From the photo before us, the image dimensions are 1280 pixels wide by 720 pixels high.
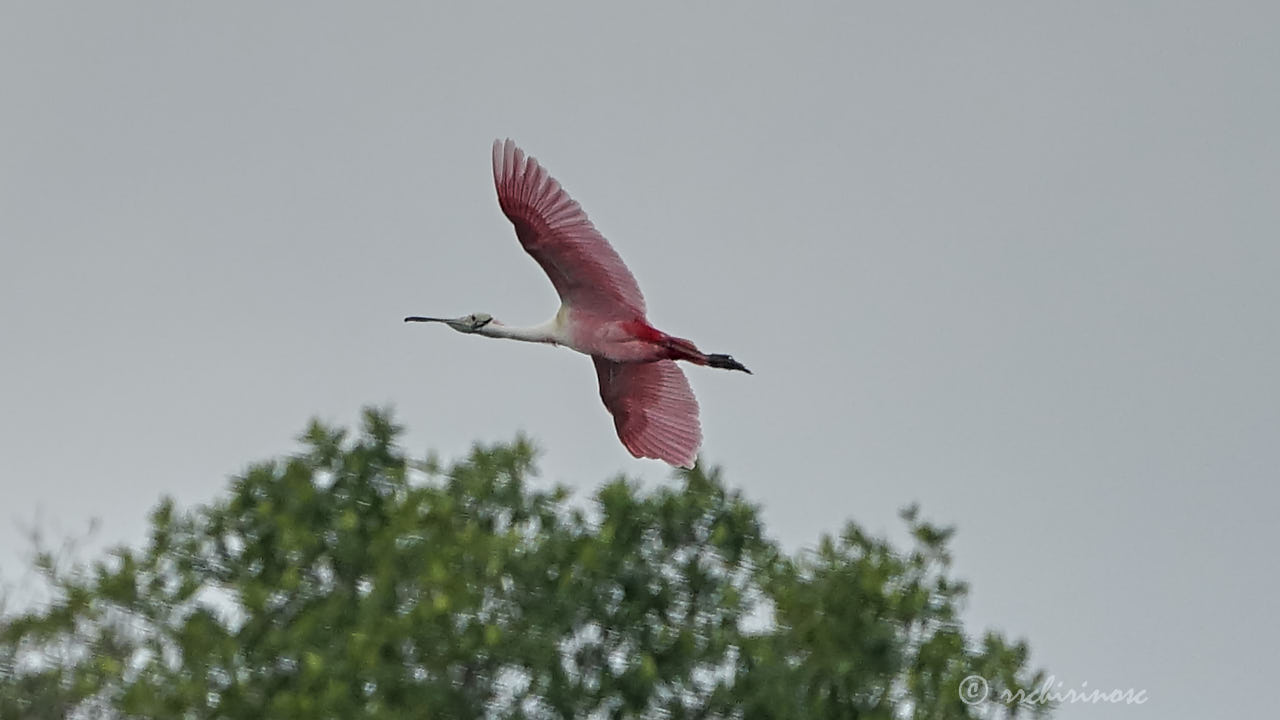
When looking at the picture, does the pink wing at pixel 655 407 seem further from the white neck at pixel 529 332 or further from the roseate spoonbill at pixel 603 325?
the white neck at pixel 529 332

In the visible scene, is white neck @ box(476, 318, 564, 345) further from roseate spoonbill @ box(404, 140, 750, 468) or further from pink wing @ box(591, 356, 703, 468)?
pink wing @ box(591, 356, 703, 468)

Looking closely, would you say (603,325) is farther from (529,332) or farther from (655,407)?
(655,407)

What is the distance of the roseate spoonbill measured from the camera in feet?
74.2

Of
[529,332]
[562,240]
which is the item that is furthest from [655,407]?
[562,240]

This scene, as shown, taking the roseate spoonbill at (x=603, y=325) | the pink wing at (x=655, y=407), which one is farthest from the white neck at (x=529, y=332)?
the pink wing at (x=655, y=407)

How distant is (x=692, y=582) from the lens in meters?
29.2

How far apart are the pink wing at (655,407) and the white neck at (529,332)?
73cm

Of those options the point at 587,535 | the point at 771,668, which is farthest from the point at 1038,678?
the point at 587,535

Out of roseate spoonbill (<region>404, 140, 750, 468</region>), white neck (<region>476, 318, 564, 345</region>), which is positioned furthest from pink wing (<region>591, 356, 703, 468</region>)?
white neck (<region>476, 318, 564, 345</region>)

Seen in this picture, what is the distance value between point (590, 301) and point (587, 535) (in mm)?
5761

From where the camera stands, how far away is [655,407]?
24906mm

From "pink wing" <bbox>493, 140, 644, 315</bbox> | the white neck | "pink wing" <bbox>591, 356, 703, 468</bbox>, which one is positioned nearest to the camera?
"pink wing" <bbox>493, 140, 644, 315</bbox>

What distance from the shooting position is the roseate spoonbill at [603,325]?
891 inches

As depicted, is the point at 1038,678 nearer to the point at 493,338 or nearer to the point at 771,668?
the point at 771,668
